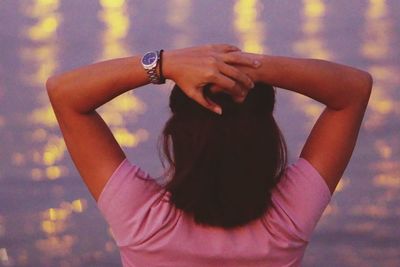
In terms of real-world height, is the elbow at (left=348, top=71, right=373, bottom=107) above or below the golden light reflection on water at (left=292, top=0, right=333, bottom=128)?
above

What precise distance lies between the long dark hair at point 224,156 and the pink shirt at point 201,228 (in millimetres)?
14

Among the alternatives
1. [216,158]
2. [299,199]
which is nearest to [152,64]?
[216,158]

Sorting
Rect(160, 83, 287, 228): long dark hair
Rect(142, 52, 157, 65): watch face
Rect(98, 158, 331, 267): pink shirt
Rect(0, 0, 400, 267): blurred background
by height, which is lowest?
Rect(0, 0, 400, 267): blurred background

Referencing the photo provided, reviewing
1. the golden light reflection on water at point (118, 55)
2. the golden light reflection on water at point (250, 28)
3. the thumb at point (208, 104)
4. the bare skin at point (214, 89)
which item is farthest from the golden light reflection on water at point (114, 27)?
the thumb at point (208, 104)

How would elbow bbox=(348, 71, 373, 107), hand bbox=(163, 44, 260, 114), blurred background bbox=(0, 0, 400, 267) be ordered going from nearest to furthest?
hand bbox=(163, 44, 260, 114)
elbow bbox=(348, 71, 373, 107)
blurred background bbox=(0, 0, 400, 267)

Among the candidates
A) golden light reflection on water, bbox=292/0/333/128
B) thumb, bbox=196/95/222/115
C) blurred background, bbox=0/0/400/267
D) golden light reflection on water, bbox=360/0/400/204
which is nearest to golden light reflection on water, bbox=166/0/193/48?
blurred background, bbox=0/0/400/267

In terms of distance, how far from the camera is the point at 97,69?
0.98 meters

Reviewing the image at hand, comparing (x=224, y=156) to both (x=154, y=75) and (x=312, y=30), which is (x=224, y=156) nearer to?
(x=154, y=75)

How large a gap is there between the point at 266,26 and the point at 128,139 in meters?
0.44

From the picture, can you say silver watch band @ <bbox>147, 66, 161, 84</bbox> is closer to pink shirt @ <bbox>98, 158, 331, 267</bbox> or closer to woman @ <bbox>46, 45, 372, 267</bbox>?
woman @ <bbox>46, 45, 372, 267</bbox>

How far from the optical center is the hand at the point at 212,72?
901 millimetres

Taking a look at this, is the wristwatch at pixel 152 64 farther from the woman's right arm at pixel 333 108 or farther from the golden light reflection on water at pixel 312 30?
the golden light reflection on water at pixel 312 30

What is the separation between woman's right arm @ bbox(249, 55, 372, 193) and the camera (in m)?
0.98

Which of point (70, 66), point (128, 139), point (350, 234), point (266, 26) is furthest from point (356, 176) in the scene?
point (70, 66)
